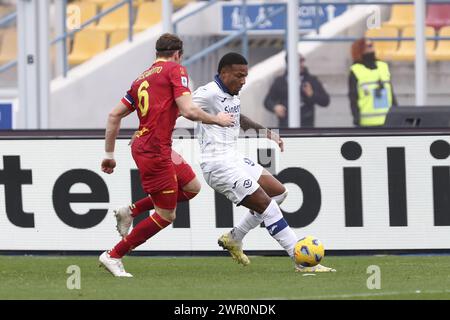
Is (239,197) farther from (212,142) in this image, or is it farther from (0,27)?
(0,27)

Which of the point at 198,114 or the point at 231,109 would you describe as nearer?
the point at 198,114

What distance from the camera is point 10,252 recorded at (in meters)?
14.1

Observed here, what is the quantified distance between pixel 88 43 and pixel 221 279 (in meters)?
11.4

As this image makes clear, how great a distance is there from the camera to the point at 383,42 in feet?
63.0

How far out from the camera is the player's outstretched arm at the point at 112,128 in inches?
456

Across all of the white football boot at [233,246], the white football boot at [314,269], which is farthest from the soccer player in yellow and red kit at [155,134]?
the white football boot at [314,269]

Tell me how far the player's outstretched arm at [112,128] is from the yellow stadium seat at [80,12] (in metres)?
10.7

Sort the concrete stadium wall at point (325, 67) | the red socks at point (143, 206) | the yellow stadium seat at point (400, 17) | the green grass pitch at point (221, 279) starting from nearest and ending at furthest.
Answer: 1. the green grass pitch at point (221, 279)
2. the red socks at point (143, 206)
3. the concrete stadium wall at point (325, 67)
4. the yellow stadium seat at point (400, 17)

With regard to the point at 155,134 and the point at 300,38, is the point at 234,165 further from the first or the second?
the point at 300,38

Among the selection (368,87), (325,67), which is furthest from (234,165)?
(325,67)

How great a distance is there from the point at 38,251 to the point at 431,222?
12.2ft

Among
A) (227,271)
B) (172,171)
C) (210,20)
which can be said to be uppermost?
(210,20)

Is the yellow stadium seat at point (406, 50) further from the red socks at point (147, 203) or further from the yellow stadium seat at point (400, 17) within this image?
the red socks at point (147, 203)

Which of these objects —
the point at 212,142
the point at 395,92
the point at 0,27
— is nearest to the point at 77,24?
the point at 0,27
